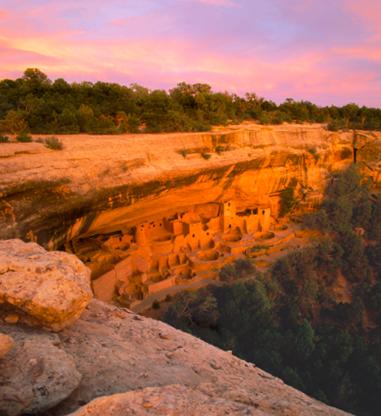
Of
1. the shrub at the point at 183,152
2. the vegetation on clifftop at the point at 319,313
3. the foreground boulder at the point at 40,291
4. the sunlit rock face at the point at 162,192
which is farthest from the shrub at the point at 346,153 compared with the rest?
the foreground boulder at the point at 40,291

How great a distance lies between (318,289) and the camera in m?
12.7

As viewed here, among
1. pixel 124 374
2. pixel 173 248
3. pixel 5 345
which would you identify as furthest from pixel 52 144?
pixel 173 248

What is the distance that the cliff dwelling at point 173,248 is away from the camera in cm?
958

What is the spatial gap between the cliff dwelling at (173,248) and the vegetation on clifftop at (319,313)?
105 cm

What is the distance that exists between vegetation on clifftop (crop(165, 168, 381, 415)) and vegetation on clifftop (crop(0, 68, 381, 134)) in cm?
453

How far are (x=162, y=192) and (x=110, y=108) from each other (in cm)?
284

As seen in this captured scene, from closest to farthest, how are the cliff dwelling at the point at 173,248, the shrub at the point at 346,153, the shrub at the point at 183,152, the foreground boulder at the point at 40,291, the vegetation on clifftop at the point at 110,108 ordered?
the foreground boulder at the point at 40,291 → the vegetation on clifftop at the point at 110,108 → the shrub at the point at 183,152 → the cliff dwelling at the point at 173,248 → the shrub at the point at 346,153

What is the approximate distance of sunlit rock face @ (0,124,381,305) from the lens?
5.68 meters

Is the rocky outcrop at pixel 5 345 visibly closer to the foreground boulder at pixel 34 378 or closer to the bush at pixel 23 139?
the foreground boulder at pixel 34 378

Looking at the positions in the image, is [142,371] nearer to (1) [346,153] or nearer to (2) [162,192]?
(2) [162,192]

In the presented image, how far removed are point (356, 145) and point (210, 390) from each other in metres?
13.9

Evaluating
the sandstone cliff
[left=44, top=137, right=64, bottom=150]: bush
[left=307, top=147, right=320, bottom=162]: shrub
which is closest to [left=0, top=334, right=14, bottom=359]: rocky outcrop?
the sandstone cliff

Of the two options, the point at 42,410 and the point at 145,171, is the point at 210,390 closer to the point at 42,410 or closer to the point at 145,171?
the point at 42,410

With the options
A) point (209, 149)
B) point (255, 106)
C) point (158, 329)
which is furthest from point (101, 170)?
point (255, 106)
